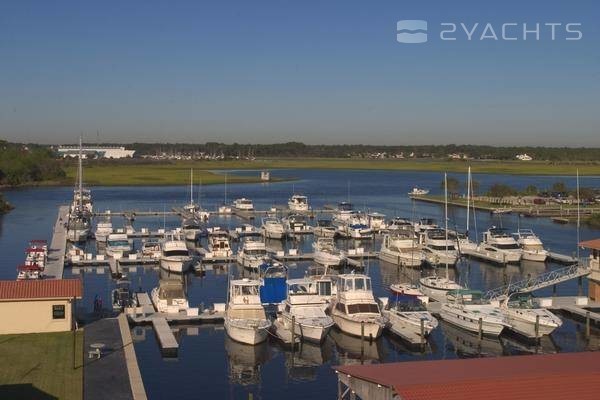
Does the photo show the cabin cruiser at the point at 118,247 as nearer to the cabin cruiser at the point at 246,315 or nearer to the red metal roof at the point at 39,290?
the cabin cruiser at the point at 246,315

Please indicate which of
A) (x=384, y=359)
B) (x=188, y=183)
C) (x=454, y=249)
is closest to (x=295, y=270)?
(x=454, y=249)

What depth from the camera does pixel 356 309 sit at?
113 feet

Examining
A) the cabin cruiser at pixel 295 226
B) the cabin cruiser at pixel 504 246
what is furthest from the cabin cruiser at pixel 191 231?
the cabin cruiser at pixel 504 246

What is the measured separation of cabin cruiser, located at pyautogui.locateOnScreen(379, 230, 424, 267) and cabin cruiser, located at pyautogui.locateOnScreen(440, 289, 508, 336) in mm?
16465

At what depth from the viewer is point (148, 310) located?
37.3m

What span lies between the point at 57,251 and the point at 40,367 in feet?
115

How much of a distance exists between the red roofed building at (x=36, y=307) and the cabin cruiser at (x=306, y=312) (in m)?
8.82

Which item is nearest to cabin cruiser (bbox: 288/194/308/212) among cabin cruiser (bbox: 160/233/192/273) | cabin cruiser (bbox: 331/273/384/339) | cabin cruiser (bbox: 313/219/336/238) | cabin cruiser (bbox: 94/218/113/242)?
cabin cruiser (bbox: 313/219/336/238)

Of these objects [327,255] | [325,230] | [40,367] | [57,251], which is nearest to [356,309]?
[40,367]

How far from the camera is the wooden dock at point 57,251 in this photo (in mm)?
49956

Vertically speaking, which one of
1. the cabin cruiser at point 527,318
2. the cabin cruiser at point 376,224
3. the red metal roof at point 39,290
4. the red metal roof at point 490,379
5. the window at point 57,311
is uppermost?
the red metal roof at point 490,379

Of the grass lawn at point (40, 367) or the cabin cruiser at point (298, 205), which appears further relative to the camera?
the cabin cruiser at point (298, 205)

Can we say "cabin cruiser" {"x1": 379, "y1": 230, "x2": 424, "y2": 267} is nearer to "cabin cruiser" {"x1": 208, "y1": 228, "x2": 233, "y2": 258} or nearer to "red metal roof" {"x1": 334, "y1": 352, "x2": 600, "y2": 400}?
"cabin cruiser" {"x1": 208, "y1": 228, "x2": 233, "y2": 258}

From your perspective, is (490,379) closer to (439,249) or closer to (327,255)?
(327,255)
